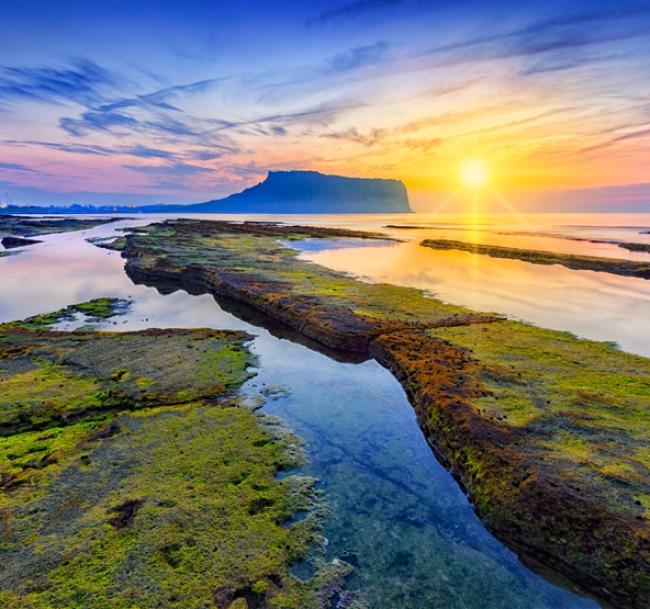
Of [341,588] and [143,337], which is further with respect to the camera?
[143,337]

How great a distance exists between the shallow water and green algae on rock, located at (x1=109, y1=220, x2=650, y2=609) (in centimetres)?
79

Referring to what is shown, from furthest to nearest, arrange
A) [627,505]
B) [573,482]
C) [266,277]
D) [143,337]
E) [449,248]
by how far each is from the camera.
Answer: [449,248], [266,277], [143,337], [573,482], [627,505]

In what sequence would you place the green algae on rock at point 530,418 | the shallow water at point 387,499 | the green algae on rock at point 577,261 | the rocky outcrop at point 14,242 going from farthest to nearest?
1. the rocky outcrop at point 14,242
2. the green algae on rock at point 577,261
3. the green algae on rock at point 530,418
4. the shallow water at point 387,499

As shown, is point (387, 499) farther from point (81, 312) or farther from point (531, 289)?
point (531, 289)

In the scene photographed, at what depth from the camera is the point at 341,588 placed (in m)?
9.66

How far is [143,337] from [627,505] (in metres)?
25.1

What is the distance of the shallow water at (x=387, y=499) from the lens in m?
9.80

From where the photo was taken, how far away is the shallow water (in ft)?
32.2

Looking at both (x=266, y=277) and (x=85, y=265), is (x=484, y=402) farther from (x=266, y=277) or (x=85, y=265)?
(x=85, y=265)

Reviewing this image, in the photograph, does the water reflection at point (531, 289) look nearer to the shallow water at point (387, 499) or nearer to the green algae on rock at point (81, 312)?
the shallow water at point (387, 499)

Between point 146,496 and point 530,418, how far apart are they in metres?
13.1

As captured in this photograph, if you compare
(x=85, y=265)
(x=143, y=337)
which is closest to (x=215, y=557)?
(x=143, y=337)

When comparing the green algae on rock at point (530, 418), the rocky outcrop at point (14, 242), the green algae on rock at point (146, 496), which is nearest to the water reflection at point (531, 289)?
the green algae on rock at point (530, 418)

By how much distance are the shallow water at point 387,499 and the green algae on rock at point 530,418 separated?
0.79 m
